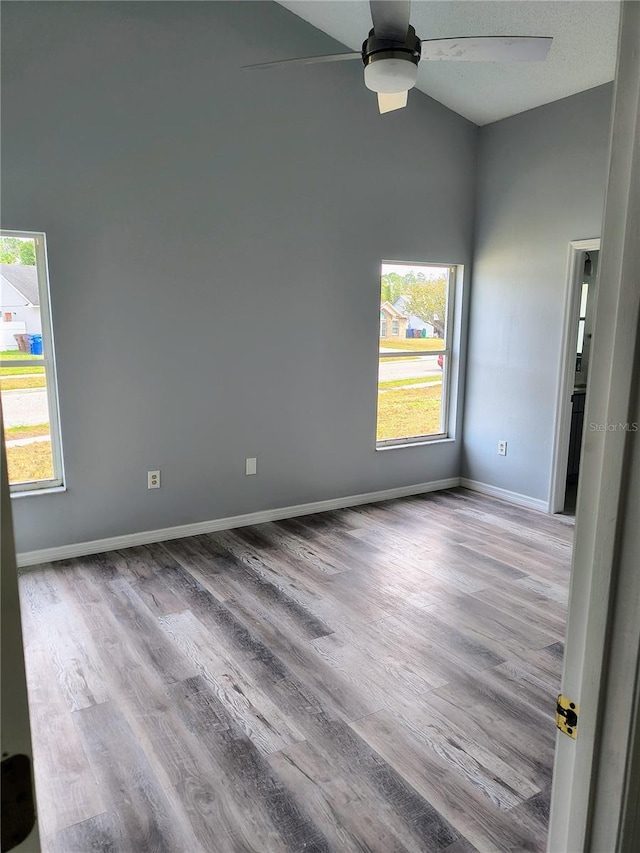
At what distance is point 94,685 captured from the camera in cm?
244

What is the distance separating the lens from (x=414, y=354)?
199 inches

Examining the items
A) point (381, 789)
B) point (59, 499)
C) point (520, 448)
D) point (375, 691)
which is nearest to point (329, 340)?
point (520, 448)

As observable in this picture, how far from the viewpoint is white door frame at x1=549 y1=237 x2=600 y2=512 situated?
171 inches

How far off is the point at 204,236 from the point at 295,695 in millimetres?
2815

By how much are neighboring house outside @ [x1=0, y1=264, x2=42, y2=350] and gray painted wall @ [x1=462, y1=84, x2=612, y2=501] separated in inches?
138

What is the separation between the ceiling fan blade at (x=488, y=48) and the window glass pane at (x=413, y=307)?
2.25 meters

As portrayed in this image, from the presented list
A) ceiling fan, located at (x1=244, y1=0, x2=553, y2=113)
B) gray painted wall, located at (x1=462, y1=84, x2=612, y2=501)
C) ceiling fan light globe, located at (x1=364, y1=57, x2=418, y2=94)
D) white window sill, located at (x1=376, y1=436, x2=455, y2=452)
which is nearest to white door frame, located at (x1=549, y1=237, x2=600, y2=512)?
gray painted wall, located at (x1=462, y1=84, x2=612, y2=501)

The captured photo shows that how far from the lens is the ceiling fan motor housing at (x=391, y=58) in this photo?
2217mm

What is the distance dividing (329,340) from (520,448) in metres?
1.84

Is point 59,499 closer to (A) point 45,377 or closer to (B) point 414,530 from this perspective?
(A) point 45,377

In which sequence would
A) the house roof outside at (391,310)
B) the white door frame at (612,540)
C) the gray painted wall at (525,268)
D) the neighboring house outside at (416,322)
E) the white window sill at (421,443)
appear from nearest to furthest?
1. the white door frame at (612,540)
2. the gray painted wall at (525,268)
3. the house roof outside at (391,310)
4. the neighboring house outside at (416,322)
5. the white window sill at (421,443)

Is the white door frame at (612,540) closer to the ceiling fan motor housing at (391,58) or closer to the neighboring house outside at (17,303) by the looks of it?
the ceiling fan motor housing at (391,58)

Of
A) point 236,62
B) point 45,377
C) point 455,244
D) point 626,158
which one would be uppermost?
point 236,62

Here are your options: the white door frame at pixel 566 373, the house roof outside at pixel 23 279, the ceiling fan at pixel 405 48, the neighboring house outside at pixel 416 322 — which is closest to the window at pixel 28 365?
the house roof outside at pixel 23 279
